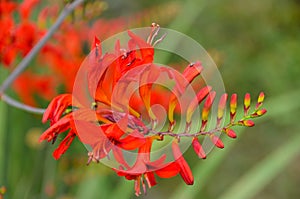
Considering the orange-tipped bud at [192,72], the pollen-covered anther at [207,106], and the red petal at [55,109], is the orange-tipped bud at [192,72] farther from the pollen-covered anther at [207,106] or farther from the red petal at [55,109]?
the red petal at [55,109]

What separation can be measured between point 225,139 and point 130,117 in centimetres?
111

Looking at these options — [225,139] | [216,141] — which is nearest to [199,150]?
[216,141]

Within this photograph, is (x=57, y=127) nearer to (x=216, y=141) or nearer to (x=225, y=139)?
(x=216, y=141)

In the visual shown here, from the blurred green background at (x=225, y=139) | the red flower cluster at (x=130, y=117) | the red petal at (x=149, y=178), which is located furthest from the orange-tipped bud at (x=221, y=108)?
the blurred green background at (x=225, y=139)

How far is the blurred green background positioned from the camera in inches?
73.5

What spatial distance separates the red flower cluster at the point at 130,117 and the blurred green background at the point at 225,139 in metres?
0.81

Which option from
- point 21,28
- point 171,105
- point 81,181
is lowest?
point 81,181

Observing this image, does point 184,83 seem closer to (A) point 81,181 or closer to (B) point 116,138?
(B) point 116,138

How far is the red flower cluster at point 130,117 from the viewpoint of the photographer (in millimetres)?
761

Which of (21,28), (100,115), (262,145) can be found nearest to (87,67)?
(100,115)

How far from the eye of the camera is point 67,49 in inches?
69.0

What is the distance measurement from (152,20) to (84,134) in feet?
3.64

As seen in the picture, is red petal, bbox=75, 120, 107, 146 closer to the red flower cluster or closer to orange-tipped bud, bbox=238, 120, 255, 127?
the red flower cluster

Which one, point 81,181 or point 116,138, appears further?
point 81,181
